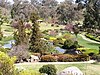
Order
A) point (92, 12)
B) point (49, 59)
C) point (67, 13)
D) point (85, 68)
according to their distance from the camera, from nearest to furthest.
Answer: point (85, 68)
point (49, 59)
point (92, 12)
point (67, 13)

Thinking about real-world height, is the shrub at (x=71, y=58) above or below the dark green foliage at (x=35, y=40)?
below

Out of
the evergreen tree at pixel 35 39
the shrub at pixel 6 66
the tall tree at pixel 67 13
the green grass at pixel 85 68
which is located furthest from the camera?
the tall tree at pixel 67 13

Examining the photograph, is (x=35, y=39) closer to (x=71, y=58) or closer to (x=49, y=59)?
(x=49, y=59)

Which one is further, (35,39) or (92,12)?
(92,12)

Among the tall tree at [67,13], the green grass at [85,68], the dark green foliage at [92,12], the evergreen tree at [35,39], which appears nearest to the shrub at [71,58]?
the green grass at [85,68]

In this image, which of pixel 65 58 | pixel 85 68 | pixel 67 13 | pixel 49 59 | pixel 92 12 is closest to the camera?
pixel 85 68

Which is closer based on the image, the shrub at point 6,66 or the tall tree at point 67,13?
the shrub at point 6,66

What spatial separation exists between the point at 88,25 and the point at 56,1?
83076 mm

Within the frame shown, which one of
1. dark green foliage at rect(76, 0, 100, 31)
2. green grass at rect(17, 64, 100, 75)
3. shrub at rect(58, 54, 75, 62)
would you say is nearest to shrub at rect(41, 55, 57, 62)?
shrub at rect(58, 54, 75, 62)

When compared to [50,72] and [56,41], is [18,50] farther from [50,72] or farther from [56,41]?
[56,41]

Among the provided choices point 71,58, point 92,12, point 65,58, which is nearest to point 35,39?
point 65,58

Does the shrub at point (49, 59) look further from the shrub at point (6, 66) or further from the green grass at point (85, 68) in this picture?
the shrub at point (6, 66)

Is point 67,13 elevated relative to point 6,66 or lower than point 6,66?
lower

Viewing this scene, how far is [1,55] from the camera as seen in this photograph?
8.27m
